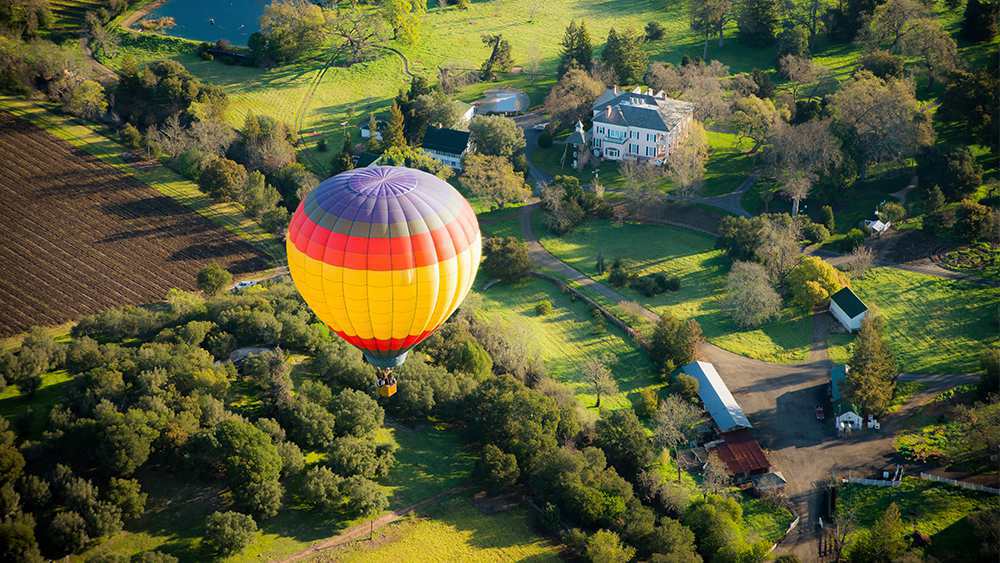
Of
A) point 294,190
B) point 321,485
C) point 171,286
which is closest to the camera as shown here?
point 321,485

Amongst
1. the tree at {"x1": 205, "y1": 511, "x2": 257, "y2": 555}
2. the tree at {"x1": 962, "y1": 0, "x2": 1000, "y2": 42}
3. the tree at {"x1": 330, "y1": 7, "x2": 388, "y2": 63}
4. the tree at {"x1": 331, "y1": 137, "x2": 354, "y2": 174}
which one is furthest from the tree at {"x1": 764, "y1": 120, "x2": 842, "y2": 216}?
the tree at {"x1": 205, "y1": 511, "x2": 257, "y2": 555}

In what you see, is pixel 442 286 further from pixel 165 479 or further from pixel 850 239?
pixel 850 239

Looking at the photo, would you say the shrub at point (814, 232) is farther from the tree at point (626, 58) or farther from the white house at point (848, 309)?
the tree at point (626, 58)

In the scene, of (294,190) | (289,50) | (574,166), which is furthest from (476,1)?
(294,190)

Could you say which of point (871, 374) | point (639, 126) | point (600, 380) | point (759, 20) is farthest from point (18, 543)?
point (759, 20)

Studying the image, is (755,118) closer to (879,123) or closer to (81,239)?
(879,123)

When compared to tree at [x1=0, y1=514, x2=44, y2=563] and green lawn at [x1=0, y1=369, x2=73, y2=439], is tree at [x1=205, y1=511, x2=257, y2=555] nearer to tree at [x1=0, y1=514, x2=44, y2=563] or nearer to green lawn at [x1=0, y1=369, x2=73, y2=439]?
tree at [x1=0, y1=514, x2=44, y2=563]

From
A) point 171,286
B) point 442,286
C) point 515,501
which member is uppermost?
point 442,286

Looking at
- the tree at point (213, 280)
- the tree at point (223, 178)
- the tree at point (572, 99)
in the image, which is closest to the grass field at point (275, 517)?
the tree at point (213, 280)
